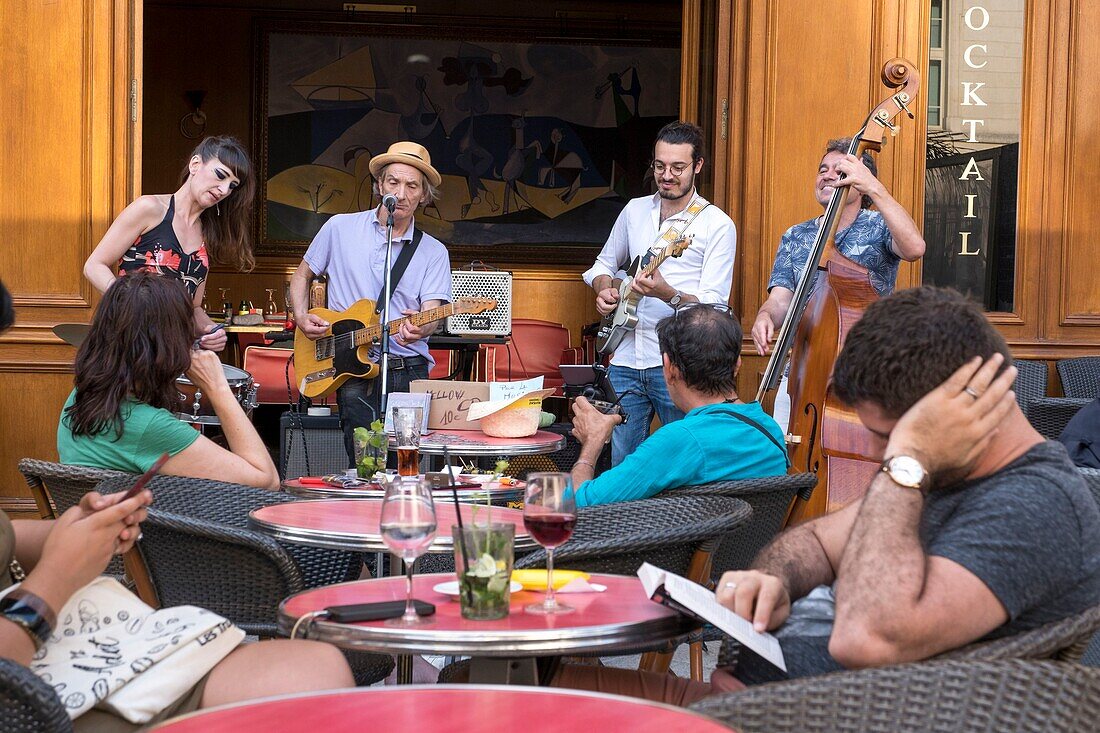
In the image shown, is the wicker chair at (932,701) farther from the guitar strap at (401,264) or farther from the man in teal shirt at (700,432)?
the guitar strap at (401,264)

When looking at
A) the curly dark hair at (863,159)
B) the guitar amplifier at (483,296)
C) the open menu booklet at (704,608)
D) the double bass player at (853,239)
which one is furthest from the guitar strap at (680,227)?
the guitar amplifier at (483,296)

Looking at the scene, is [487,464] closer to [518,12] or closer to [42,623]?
[42,623]

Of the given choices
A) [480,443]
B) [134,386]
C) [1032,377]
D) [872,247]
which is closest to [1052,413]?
[1032,377]

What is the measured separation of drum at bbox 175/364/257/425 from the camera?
198 inches

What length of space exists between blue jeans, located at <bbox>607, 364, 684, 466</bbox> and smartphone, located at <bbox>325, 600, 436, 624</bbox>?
3152 mm

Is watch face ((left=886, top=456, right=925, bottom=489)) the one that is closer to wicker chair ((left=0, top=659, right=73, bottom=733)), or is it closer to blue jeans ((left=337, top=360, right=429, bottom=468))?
wicker chair ((left=0, top=659, right=73, bottom=733))

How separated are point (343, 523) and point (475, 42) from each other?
9.16 metres

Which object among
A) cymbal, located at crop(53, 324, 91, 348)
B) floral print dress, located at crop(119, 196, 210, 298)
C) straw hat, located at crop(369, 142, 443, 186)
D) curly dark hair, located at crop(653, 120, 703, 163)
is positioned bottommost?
cymbal, located at crop(53, 324, 91, 348)

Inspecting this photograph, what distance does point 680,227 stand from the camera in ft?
16.7

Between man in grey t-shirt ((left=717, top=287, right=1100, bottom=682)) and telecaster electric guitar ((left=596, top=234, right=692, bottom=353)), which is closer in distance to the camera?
man in grey t-shirt ((left=717, top=287, right=1100, bottom=682))

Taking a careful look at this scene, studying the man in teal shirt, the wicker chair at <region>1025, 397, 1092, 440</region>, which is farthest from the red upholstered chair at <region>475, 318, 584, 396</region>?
the man in teal shirt

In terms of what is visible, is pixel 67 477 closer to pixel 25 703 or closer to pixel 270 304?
pixel 25 703

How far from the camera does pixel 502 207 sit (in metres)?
A: 11.3

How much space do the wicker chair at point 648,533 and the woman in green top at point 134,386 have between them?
1087mm
